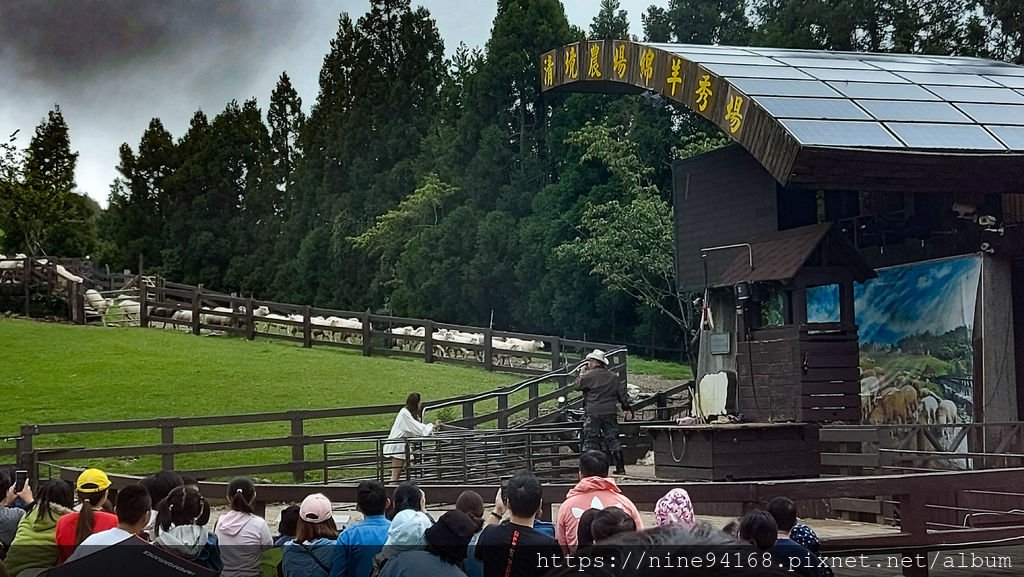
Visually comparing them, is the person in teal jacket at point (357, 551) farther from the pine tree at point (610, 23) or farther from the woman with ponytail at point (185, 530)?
the pine tree at point (610, 23)

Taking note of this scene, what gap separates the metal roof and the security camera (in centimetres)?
42

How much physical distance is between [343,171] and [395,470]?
3914cm

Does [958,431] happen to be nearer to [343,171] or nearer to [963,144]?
[963,144]

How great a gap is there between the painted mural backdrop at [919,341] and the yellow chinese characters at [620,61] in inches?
199

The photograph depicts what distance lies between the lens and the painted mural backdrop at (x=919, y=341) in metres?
15.8

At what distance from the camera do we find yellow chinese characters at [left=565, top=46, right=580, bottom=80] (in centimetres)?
2078

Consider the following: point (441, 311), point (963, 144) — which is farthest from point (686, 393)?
point (441, 311)

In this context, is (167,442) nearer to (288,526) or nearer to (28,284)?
(288,526)

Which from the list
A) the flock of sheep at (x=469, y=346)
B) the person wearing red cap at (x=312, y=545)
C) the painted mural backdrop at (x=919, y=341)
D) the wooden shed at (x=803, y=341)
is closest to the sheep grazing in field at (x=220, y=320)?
the flock of sheep at (x=469, y=346)

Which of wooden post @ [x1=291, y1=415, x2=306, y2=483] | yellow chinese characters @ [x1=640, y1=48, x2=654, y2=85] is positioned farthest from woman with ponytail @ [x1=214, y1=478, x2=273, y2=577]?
yellow chinese characters @ [x1=640, y1=48, x2=654, y2=85]

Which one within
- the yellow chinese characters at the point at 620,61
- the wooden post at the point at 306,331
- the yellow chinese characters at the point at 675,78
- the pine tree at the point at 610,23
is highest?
the pine tree at the point at 610,23

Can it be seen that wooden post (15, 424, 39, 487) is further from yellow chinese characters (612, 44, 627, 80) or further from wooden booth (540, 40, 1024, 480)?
yellow chinese characters (612, 44, 627, 80)

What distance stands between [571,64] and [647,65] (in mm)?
2461

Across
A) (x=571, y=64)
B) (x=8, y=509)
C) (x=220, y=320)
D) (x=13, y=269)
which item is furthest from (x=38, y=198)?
(x=8, y=509)
